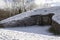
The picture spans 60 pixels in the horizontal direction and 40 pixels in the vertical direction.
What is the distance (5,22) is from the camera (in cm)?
99

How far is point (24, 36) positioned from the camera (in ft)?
2.24

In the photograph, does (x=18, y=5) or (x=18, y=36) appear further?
(x=18, y=5)

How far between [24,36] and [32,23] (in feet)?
1.30

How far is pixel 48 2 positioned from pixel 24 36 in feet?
4.29

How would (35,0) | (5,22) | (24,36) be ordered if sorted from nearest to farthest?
(24,36), (5,22), (35,0)

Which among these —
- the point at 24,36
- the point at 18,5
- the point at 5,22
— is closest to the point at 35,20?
the point at 5,22

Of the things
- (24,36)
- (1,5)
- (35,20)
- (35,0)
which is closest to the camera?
(24,36)

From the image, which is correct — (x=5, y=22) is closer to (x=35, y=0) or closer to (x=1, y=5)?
(x=1, y=5)

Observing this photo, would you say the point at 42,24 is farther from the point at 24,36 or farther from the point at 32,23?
the point at 24,36

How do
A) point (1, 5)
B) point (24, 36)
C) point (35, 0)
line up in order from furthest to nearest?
point (35, 0) < point (1, 5) < point (24, 36)

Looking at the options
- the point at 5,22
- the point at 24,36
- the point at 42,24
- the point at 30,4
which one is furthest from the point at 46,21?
the point at 30,4

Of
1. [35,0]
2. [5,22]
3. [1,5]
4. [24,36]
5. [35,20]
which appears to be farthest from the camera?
[35,0]

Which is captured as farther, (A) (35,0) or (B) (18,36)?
(A) (35,0)

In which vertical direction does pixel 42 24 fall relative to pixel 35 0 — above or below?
below
